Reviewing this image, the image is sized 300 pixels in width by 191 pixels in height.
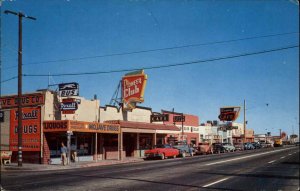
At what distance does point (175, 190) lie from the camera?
1353 cm

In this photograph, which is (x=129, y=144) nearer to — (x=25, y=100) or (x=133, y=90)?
(x=133, y=90)

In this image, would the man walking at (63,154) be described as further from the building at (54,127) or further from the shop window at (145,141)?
the shop window at (145,141)

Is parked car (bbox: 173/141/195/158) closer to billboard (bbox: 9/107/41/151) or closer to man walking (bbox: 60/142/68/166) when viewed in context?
man walking (bbox: 60/142/68/166)

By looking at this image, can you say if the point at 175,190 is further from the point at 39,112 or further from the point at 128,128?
the point at 128,128

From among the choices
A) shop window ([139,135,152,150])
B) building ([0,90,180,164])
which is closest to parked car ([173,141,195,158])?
shop window ([139,135,152,150])

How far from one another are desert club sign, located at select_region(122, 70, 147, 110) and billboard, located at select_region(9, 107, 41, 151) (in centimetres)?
1320

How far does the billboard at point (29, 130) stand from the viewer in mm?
31047

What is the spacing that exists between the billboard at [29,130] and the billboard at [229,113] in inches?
2896

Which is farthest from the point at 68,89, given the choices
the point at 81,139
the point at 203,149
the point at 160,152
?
the point at 203,149

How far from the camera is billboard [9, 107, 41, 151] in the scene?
31.0m

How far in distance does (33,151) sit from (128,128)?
1109 cm

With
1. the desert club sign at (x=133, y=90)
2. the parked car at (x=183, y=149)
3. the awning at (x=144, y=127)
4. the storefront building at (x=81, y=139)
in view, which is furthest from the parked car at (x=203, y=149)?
the storefront building at (x=81, y=139)

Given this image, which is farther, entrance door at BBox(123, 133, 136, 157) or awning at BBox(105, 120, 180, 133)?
entrance door at BBox(123, 133, 136, 157)

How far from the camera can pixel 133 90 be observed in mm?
42875
